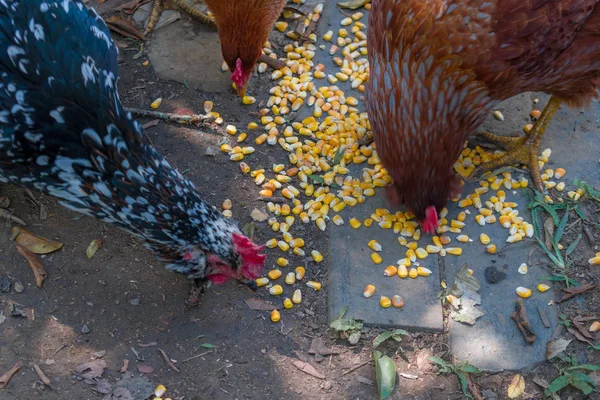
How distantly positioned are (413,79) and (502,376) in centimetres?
146

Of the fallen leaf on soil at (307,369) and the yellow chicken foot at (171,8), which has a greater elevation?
the yellow chicken foot at (171,8)

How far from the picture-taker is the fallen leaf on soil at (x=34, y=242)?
3254 mm

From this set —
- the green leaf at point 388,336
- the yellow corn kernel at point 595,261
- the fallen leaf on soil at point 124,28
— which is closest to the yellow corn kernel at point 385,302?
the green leaf at point 388,336

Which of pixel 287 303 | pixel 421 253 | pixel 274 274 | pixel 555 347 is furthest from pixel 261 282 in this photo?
pixel 555 347

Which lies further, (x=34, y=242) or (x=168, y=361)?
(x=34, y=242)

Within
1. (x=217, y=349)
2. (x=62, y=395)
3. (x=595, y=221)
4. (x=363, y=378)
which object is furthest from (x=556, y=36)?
(x=62, y=395)

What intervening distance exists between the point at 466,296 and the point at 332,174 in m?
1.00

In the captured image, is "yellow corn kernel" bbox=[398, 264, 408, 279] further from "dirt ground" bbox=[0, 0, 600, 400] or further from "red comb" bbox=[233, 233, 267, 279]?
"red comb" bbox=[233, 233, 267, 279]

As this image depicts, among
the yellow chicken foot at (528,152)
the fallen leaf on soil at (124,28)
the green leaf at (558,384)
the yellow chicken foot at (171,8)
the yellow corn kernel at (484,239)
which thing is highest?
the yellow chicken foot at (171,8)

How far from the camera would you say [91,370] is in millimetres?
2898

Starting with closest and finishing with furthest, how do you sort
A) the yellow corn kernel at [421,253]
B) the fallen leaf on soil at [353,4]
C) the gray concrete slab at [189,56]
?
the yellow corn kernel at [421,253] < the gray concrete slab at [189,56] < the fallen leaf on soil at [353,4]

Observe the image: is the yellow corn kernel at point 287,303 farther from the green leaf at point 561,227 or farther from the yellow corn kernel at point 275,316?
the green leaf at point 561,227

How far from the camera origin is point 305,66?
413cm

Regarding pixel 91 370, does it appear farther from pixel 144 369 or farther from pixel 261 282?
pixel 261 282
